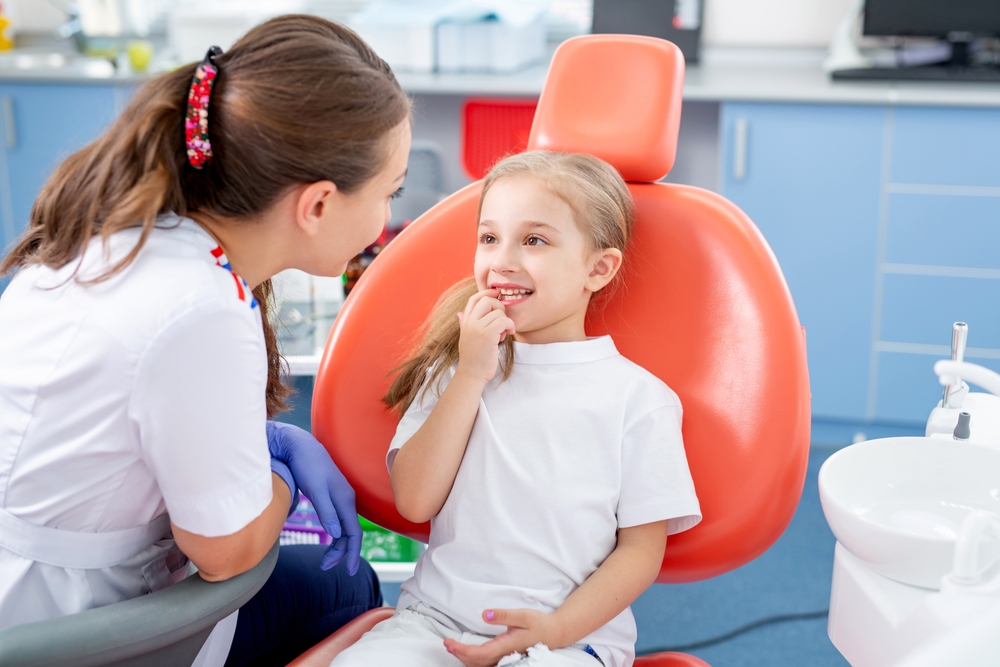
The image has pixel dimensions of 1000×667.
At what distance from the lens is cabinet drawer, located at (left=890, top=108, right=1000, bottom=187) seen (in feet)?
7.81

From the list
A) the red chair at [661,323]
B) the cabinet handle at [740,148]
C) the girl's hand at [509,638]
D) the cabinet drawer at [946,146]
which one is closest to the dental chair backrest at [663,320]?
the red chair at [661,323]

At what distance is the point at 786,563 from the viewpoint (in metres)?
2.19

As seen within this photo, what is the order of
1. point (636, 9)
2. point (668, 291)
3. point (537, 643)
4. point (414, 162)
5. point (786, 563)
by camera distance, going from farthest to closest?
point (414, 162) < point (636, 9) < point (786, 563) < point (668, 291) < point (537, 643)

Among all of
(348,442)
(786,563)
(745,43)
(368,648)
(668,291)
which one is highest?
(745,43)

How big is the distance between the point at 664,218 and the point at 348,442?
1.66 feet

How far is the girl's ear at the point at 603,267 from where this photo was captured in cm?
122

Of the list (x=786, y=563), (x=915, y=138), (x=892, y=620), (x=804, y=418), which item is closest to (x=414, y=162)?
(x=915, y=138)

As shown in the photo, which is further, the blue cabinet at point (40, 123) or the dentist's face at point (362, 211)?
the blue cabinet at point (40, 123)

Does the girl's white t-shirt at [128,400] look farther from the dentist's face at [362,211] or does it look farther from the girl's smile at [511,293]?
the girl's smile at [511,293]

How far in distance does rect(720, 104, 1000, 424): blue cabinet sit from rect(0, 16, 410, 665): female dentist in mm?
1751

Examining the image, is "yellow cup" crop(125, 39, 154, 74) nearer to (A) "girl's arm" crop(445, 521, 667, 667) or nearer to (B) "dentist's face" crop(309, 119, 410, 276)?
(B) "dentist's face" crop(309, 119, 410, 276)

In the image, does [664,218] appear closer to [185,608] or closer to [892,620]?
[892,620]

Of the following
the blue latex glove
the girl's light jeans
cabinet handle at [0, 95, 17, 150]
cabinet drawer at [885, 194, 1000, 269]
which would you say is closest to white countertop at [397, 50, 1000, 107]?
cabinet drawer at [885, 194, 1000, 269]

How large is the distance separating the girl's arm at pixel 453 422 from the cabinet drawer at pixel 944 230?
169cm
